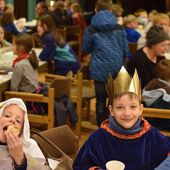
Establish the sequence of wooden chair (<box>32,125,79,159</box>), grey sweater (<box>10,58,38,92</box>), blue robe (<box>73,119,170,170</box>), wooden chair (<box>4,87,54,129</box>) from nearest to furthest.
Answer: blue robe (<box>73,119,170,170</box>), wooden chair (<box>32,125,79,159</box>), wooden chair (<box>4,87,54,129</box>), grey sweater (<box>10,58,38,92</box>)

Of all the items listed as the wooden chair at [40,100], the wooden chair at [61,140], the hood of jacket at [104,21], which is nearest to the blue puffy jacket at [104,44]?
the hood of jacket at [104,21]

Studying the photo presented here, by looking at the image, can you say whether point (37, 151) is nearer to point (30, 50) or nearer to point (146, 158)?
point (146, 158)

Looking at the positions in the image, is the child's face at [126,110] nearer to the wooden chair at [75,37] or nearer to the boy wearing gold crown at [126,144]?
the boy wearing gold crown at [126,144]

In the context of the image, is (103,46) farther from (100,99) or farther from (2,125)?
(2,125)

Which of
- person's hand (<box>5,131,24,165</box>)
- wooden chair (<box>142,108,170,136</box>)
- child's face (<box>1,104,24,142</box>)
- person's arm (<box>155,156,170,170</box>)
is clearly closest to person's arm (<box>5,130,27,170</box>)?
person's hand (<box>5,131,24,165</box>)

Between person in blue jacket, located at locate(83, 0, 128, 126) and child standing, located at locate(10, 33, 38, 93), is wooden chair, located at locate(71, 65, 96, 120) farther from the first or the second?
child standing, located at locate(10, 33, 38, 93)

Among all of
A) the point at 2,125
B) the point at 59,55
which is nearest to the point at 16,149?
the point at 2,125

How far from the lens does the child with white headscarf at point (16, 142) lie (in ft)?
6.82

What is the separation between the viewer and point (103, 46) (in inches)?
189

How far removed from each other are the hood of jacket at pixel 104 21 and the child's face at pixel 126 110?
271 cm

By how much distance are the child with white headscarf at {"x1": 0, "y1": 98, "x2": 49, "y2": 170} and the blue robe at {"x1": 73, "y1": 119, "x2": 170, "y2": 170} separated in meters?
0.25

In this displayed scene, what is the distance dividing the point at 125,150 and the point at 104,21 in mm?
2859

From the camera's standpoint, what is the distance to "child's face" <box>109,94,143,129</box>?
2.11 metres

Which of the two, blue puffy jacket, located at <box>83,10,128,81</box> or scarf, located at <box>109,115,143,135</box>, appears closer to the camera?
scarf, located at <box>109,115,143,135</box>
